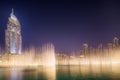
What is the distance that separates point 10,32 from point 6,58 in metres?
27.8

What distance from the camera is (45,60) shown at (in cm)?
12912

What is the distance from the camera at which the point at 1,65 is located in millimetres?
148375

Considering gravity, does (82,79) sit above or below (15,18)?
below

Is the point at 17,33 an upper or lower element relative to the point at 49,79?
upper

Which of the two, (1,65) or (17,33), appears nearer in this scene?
(1,65)

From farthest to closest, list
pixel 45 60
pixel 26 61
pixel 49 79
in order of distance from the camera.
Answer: pixel 26 61, pixel 45 60, pixel 49 79

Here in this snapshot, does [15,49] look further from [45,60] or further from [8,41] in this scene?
[45,60]

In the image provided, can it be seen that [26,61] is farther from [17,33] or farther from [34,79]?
[34,79]

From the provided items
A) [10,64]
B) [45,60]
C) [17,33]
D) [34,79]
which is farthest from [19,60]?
[34,79]

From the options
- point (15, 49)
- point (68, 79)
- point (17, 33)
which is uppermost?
point (17, 33)

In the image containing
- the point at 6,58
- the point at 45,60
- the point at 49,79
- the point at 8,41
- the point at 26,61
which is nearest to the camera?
the point at 49,79

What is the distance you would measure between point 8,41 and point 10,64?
29.8 meters

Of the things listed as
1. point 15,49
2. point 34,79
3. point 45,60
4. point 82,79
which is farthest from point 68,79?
point 15,49

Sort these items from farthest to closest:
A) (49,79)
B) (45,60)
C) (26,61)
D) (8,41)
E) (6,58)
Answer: (8,41) → (6,58) → (26,61) → (45,60) → (49,79)
